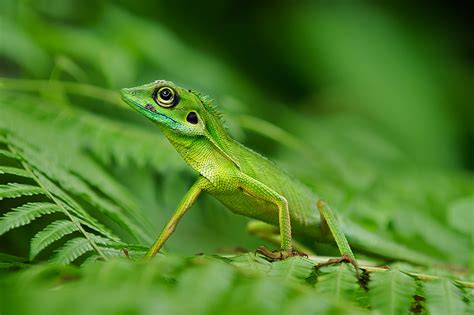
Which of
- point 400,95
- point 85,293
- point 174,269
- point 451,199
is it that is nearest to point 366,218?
point 451,199

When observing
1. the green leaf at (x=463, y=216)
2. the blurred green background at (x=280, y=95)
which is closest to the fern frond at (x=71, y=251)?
the blurred green background at (x=280, y=95)

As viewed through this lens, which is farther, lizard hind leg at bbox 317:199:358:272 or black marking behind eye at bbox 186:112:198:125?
Answer: black marking behind eye at bbox 186:112:198:125

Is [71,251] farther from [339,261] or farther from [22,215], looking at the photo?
[339,261]

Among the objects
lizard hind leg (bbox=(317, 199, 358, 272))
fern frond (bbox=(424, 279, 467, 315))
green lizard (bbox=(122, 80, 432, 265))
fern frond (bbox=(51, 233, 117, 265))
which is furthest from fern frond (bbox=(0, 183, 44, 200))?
fern frond (bbox=(424, 279, 467, 315))

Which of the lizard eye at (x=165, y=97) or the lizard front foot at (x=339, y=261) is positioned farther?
the lizard eye at (x=165, y=97)

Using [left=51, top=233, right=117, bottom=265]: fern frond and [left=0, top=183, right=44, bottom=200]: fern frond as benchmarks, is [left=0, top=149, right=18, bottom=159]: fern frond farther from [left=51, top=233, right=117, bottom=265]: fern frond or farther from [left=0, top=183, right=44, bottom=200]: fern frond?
[left=51, top=233, right=117, bottom=265]: fern frond

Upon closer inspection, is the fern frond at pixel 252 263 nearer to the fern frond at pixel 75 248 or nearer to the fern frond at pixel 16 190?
the fern frond at pixel 75 248

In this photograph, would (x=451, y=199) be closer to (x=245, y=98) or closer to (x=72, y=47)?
(x=245, y=98)
